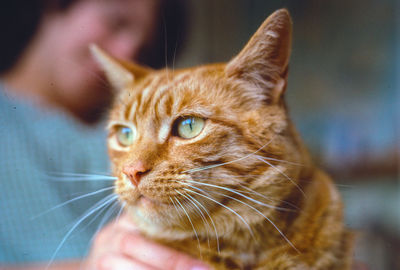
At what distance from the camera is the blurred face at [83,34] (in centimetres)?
61

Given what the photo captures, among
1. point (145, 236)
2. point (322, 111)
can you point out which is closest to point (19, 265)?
point (145, 236)

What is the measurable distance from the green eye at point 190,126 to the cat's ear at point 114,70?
241mm

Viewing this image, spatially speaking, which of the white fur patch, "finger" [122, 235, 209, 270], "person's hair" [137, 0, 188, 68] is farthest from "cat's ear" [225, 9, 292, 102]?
"finger" [122, 235, 209, 270]

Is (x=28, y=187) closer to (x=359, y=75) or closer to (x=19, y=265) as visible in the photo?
(x=19, y=265)

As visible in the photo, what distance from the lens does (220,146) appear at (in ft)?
1.77

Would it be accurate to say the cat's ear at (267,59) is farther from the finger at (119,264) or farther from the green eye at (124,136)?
the finger at (119,264)

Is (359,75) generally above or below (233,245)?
above

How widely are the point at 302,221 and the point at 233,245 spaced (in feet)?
0.48

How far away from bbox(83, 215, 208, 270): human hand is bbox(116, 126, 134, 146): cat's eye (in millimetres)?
175

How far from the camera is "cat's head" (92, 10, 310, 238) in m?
0.51

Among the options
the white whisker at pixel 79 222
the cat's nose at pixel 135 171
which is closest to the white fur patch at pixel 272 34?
the cat's nose at pixel 135 171

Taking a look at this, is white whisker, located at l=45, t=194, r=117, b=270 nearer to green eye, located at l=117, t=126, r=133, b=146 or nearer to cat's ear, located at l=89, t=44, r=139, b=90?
green eye, located at l=117, t=126, r=133, b=146

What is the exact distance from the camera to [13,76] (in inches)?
25.0

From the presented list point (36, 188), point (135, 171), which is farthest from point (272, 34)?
point (36, 188)
